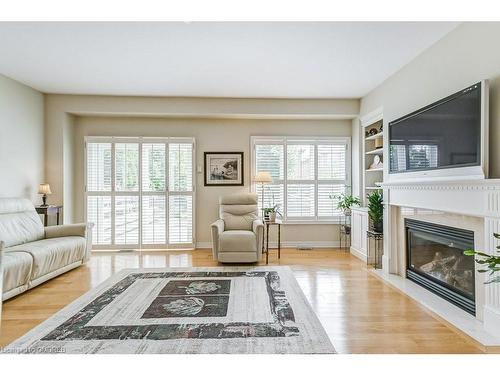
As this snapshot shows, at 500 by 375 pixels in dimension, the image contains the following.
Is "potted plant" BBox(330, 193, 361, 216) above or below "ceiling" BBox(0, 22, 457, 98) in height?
below

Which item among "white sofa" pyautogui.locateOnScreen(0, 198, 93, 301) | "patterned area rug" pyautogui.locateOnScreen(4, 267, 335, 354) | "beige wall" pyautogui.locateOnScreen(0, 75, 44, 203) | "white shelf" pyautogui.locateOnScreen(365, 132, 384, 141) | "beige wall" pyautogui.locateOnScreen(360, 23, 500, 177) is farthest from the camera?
"white shelf" pyautogui.locateOnScreen(365, 132, 384, 141)

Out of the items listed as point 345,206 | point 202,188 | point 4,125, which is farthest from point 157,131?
point 345,206

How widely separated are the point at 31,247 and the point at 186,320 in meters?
2.30

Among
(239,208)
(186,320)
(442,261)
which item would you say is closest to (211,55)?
(239,208)

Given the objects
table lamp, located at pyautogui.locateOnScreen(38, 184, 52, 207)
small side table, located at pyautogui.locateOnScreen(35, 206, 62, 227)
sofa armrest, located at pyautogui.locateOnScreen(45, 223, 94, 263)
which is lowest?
sofa armrest, located at pyautogui.locateOnScreen(45, 223, 94, 263)

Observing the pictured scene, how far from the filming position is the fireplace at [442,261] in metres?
2.88

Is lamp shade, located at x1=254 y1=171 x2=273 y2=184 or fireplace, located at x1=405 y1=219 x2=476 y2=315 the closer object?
fireplace, located at x1=405 y1=219 x2=476 y2=315

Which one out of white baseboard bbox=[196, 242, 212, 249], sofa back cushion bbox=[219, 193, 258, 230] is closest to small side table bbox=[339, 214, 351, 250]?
sofa back cushion bbox=[219, 193, 258, 230]

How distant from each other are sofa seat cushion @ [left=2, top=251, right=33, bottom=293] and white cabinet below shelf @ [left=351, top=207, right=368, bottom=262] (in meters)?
4.39

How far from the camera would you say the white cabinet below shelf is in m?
4.92

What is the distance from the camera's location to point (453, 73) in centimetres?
303

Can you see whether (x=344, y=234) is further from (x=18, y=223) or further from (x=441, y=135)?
(x=18, y=223)

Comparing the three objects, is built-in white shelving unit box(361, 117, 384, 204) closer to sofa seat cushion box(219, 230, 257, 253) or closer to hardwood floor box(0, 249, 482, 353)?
hardwood floor box(0, 249, 482, 353)

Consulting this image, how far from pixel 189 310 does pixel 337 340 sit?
1.34 m
